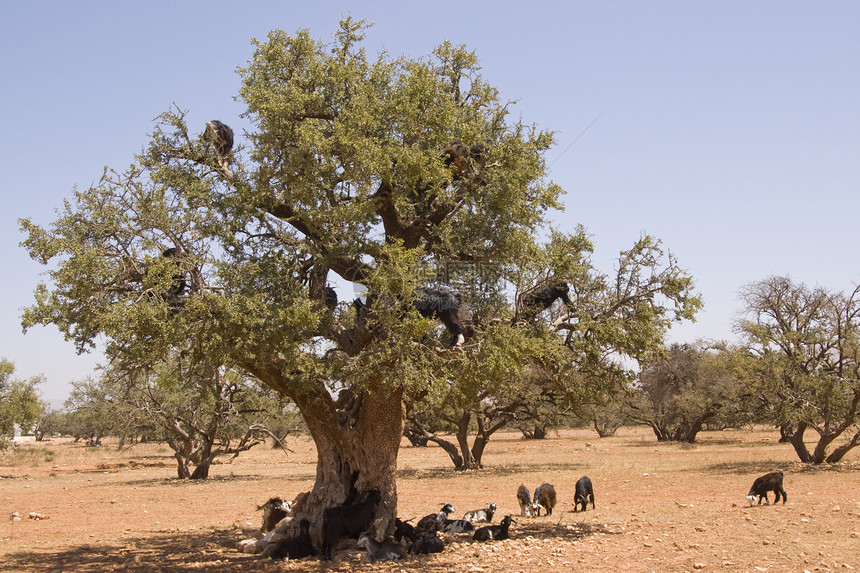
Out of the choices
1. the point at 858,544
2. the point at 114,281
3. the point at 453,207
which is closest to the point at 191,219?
the point at 114,281

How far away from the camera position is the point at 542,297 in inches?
501

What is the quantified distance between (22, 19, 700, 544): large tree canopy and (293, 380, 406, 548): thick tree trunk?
30 millimetres

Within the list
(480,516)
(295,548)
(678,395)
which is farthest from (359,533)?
(678,395)

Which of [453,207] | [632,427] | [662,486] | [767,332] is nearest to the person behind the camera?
[453,207]

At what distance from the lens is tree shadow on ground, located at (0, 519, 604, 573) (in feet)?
34.9

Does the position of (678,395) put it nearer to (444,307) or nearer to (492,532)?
(492,532)

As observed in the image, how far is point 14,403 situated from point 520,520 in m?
34.3

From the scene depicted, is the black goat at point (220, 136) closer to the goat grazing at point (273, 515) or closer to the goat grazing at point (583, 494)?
the goat grazing at point (273, 515)

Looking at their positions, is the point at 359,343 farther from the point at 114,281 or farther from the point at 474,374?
the point at 114,281

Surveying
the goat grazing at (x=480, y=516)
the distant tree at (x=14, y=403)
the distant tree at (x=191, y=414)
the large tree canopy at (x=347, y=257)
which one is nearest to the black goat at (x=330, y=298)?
the large tree canopy at (x=347, y=257)

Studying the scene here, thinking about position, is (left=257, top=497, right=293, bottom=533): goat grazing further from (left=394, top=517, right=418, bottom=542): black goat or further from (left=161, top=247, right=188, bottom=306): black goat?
(left=161, top=247, right=188, bottom=306): black goat

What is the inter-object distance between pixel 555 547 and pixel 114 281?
8650mm

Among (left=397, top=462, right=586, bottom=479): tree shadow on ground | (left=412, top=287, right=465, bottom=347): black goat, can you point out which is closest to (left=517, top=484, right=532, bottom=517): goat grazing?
(left=412, top=287, right=465, bottom=347): black goat

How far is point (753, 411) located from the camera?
87.2 ft
